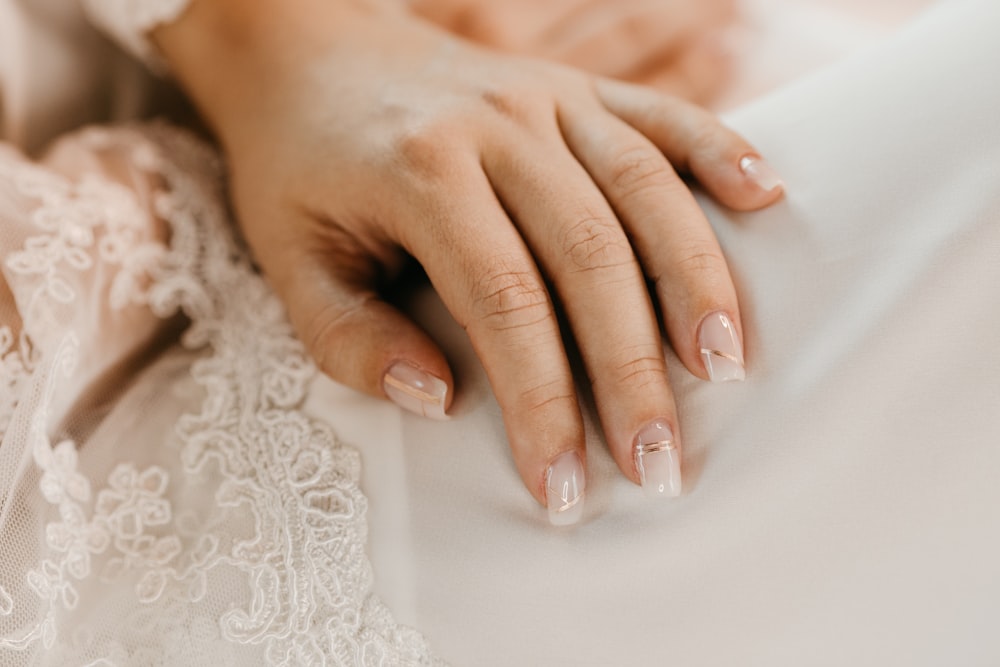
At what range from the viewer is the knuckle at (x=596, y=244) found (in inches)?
22.5

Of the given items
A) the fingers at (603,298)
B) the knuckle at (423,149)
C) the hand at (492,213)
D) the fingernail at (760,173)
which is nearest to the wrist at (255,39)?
the hand at (492,213)

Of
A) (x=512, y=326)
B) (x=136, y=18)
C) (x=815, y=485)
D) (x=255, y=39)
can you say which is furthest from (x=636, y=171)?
(x=136, y=18)

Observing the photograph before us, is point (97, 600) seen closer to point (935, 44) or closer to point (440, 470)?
point (440, 470)

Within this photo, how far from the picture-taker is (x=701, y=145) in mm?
635

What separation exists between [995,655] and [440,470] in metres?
0.39

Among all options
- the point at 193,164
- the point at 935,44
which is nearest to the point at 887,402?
the point at 935,44

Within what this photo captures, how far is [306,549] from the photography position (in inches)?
22.0

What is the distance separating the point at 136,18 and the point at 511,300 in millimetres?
613

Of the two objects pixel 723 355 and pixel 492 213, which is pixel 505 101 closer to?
pixel 492 213

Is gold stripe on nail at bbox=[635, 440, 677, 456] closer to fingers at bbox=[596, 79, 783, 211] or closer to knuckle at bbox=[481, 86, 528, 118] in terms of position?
fingers at bbox=[596, 79, 783, 211]

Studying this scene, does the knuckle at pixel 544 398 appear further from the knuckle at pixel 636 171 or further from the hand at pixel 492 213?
the knuckle at pixel 636 171

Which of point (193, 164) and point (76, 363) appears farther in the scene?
point (193, 164)

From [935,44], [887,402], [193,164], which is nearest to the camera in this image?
[887,402]

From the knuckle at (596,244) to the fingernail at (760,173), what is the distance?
10 cm
